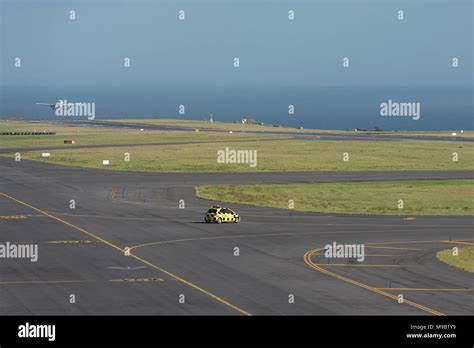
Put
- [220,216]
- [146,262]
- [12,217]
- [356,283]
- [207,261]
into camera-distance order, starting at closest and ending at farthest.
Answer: [356,283] → [146,262] → [207,261] → [220,216] → [12,217]

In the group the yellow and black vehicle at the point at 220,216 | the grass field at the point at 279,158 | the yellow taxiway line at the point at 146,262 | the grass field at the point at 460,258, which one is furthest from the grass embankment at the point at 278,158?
the grass field at the point at 460,258

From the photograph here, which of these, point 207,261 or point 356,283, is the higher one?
point 207,261

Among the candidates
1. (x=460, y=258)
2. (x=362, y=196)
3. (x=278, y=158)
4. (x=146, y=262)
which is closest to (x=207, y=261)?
(x=146, y=262)

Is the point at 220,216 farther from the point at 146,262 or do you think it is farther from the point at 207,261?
the point at 146,262

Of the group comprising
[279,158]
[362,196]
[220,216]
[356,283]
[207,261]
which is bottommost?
[356,283]

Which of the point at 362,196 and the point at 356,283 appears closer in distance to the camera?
the point at 356,283

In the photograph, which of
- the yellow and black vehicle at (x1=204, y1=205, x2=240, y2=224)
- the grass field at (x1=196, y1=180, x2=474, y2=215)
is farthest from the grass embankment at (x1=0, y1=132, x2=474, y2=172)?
the yellow and black vehicle at (x1=204, y1=205, x2=240, y2=224)
